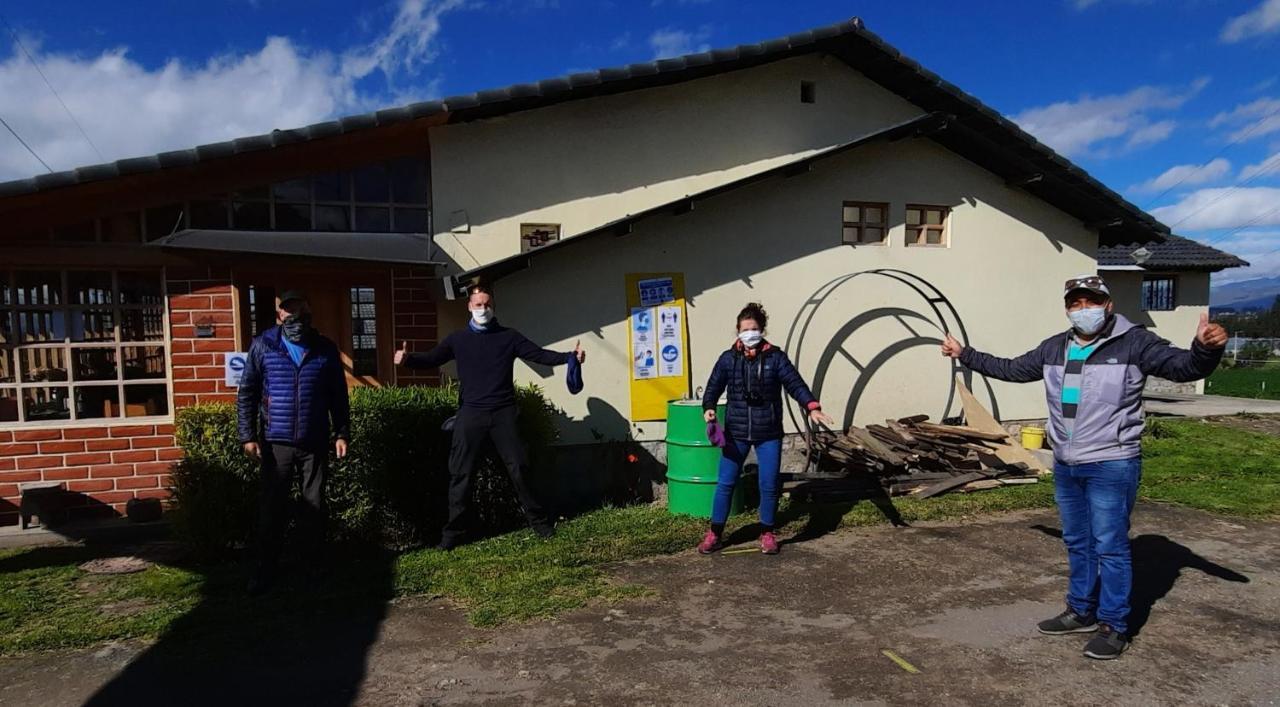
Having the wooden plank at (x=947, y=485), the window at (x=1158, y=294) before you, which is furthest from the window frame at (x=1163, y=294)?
the wooden plank at (x=947, y=485)


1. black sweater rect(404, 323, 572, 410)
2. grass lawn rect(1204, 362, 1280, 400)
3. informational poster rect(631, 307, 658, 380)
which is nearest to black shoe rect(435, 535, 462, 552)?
→ black sweater rect(404, 323, 572, 410)

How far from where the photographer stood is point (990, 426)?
28.7 ft

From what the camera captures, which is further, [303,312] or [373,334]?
[373,334]

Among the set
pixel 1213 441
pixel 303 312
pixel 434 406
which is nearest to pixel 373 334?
pixel 434 406

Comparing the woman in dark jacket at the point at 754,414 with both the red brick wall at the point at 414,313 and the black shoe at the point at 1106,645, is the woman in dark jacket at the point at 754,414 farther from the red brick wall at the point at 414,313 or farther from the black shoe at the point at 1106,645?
the red brick wall at the point at 414,313

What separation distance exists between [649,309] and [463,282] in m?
2.10

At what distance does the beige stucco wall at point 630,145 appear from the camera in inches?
290

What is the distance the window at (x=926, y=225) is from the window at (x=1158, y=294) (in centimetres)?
1547

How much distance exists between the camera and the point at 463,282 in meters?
6.66

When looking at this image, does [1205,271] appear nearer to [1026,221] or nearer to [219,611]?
[1026,221]

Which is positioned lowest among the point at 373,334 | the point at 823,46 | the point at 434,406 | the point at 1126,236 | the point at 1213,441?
the point at 1213,441

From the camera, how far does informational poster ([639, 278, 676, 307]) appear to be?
25.2 feet

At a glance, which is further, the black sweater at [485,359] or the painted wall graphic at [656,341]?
the painted wall graphic at [656,341]

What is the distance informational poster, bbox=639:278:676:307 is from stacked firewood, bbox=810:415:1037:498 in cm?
241
